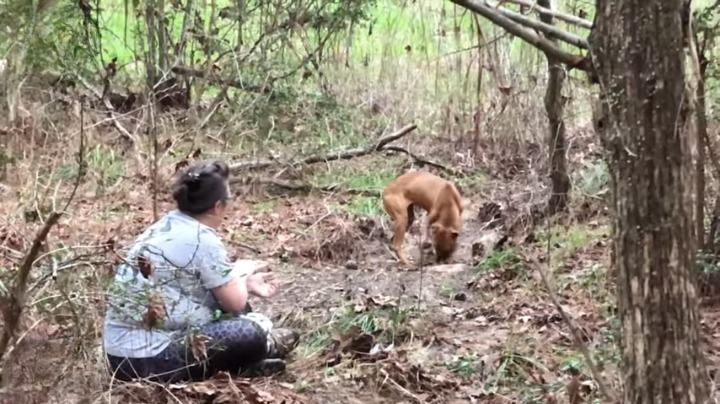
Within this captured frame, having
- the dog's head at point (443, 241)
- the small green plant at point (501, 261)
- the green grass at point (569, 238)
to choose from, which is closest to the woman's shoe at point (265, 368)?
the small green plant at point (501, 261)

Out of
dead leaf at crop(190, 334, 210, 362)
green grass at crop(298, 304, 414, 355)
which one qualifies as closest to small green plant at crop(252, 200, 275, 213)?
green grass at crop(298, 304, 414, 355)

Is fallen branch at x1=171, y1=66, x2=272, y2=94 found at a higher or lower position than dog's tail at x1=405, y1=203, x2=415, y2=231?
higher

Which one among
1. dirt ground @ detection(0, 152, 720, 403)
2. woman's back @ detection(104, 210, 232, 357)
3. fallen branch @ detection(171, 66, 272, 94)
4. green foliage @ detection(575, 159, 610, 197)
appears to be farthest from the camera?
fallen branch @ detection(171, 66, 272, 94)

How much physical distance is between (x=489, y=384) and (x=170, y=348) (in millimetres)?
1559

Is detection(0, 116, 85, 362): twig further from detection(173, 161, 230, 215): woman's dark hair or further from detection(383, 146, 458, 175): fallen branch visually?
detection(383, 146, 458, 175): fallen branch

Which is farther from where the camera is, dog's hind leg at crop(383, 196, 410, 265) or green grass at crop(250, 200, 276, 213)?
green grass at crop(250, 200, 276, 213)

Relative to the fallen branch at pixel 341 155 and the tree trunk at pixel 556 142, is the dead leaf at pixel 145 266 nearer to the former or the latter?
the tree trunk at pixel 556 142

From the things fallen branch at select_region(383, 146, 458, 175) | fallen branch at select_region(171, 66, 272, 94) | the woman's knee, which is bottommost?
the woman's knee

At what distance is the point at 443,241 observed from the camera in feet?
27.6

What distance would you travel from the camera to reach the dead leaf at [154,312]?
373 cm

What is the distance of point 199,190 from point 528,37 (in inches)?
89.7

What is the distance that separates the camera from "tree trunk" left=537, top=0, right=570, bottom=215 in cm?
745

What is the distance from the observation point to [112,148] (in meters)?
8.23

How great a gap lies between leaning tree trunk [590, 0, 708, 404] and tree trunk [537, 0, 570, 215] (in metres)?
4.14
